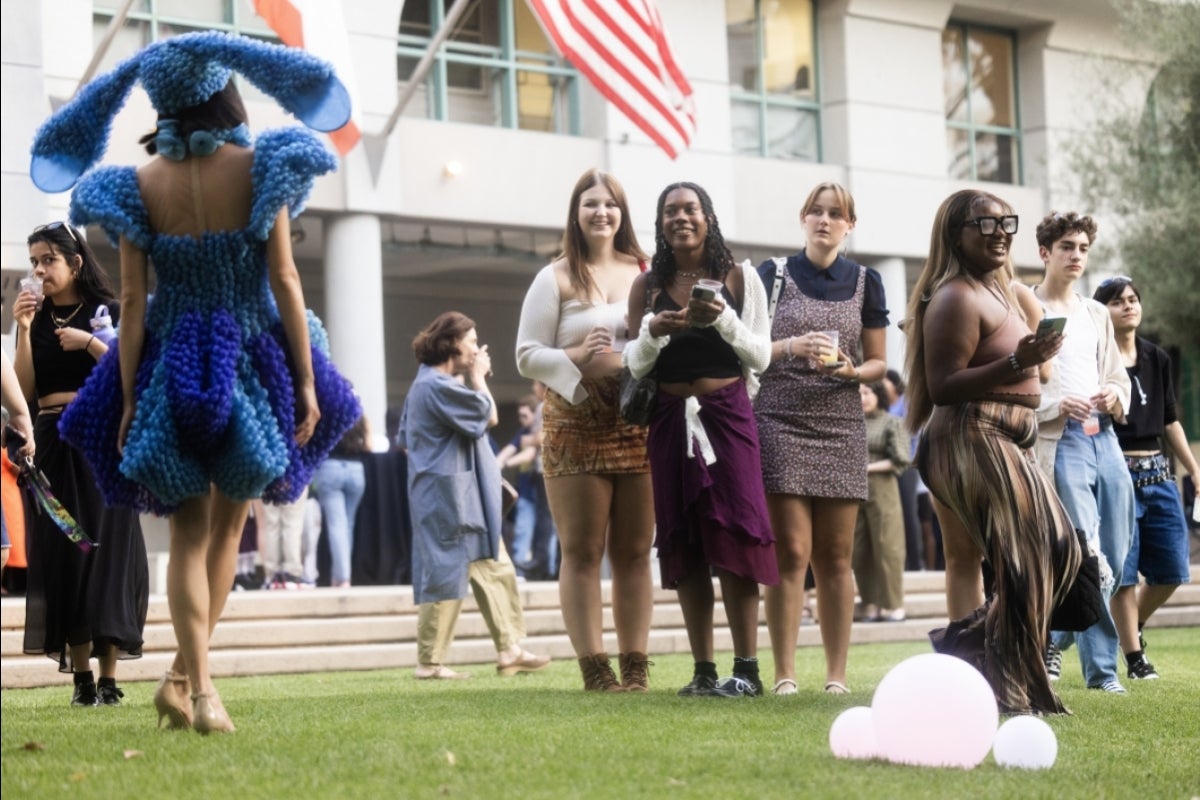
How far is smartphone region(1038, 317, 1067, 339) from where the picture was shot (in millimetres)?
6539

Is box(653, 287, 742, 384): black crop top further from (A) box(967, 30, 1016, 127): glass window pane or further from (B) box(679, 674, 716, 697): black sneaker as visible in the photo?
(A) box(967, 30, 1016, 127): glass window pane

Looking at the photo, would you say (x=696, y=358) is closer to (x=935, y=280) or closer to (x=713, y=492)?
(x=713, y=492)

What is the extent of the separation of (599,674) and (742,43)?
17.5 metres

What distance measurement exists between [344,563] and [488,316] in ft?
36.4

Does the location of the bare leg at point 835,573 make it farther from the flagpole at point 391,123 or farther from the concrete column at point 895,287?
the concrete column at point 895,287

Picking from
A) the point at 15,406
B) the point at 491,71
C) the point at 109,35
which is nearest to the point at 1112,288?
the point at 15,406

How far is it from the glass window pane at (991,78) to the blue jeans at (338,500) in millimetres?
13420

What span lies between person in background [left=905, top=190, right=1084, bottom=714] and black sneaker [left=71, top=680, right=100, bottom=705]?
3.77 m

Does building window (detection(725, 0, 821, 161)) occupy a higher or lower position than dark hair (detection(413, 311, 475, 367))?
higher

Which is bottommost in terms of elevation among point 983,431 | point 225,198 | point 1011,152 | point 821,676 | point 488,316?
point 821,676

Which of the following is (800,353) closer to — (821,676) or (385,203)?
(821,676)

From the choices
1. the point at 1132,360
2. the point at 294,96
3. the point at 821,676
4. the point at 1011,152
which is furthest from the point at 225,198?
the point at 1011,152

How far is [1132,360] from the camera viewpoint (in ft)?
33.6

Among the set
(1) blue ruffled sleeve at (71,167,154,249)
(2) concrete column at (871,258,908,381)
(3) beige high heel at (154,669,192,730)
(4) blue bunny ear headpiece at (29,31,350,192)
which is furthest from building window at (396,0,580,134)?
(3) beige high heel at (154,669,192,730)
